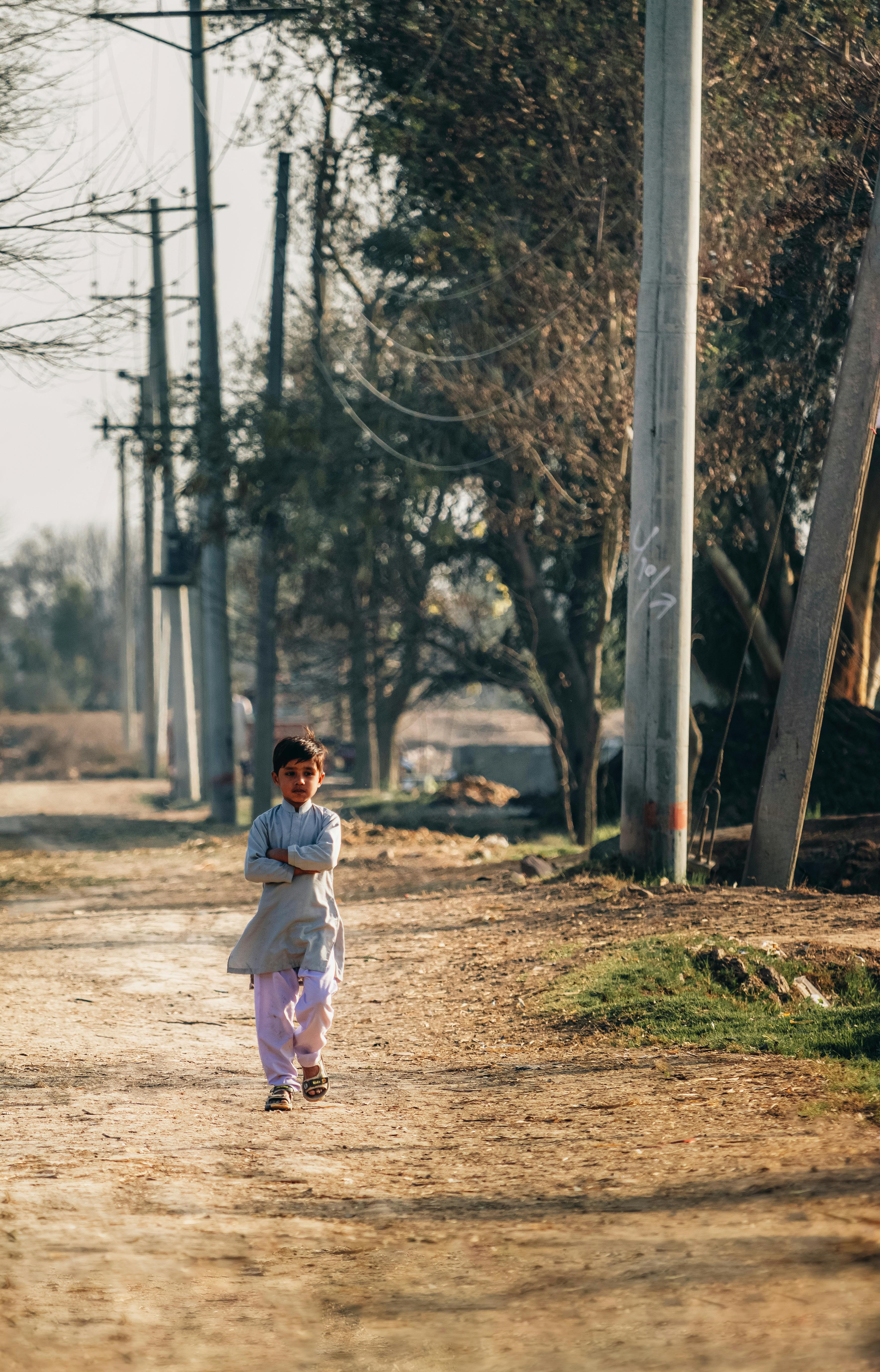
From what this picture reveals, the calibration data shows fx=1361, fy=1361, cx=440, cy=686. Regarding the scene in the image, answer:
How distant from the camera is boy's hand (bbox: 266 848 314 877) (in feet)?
17.7

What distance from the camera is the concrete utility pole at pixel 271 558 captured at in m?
19.9

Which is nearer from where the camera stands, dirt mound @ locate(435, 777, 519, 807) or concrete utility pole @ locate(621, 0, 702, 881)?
concrete utility pole @ locate(621, 0, 702, 881)

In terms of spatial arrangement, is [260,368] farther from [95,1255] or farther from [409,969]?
[95,1255]

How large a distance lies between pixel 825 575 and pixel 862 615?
683 centimetres

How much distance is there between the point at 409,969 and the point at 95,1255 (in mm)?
5316

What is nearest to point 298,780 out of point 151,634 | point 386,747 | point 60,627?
point 386,747

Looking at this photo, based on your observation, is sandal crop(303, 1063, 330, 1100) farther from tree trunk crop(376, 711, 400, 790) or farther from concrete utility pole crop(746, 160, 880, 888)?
A: tree trunk crop(376, 711, 400, 790)

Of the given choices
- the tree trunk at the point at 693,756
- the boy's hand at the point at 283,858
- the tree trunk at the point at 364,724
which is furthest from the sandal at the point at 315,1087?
the tree trunk at the point at 364,724

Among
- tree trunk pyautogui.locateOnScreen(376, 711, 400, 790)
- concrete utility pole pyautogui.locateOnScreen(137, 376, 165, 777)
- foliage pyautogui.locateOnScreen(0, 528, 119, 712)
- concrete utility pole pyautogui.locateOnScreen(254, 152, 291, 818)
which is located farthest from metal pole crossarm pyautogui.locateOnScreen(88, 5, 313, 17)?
foliage pyautogui.locateOnScreen(0, 528, 119, 712)

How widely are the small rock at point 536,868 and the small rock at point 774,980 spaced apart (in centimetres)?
479

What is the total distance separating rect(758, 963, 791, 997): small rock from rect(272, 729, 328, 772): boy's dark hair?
9.69 feet

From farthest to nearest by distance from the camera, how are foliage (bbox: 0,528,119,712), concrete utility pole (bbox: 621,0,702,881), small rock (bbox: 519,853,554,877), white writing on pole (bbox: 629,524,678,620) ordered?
foliage (bbox: 0,528,119,712) → small rock (bbox: 519,853,554,877) → white writing on pole (bbox: 629,524,678,620) → concrete utility pole (bbox: 621,0,702,881)

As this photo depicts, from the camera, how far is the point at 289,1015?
17.9 feet

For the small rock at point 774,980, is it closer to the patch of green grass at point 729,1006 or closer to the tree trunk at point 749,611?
the patch of green grass at point 729,1006
